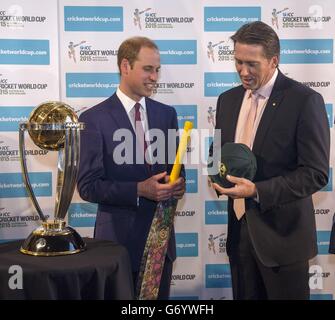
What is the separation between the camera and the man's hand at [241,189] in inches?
98.7

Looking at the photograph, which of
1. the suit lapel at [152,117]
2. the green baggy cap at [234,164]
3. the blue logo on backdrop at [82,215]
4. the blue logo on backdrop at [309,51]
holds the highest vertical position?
the blue logo on backdrop at [309,51]

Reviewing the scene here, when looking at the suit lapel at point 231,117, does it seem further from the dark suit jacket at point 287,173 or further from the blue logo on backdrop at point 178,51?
the blue logo on backdrop at point 178,51

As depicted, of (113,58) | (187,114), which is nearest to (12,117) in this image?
(113,58)

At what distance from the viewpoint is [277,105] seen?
8.38ft

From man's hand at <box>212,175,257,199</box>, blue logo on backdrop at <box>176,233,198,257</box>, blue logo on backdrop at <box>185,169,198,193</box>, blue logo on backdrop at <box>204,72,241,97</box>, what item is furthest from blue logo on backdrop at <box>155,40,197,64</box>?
blue logo on backdrop at <box>176,233,198,257</box>

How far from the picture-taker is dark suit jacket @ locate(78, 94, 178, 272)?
8.87 feet

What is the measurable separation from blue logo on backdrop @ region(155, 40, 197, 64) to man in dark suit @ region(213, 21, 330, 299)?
45cm

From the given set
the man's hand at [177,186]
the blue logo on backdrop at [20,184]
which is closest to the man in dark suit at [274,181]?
the man's hand at [177,186]

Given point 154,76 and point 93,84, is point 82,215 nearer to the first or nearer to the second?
point 93,84

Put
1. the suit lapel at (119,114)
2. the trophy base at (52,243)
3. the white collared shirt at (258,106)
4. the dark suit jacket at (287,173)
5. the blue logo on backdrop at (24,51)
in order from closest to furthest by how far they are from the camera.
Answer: the trophy base at (52,243) < the dark suit jacket at (287,173) < the white collared shirt at (258,106) < the suit lapel at (119,114) < the blue logo on backdrop at (24,51)

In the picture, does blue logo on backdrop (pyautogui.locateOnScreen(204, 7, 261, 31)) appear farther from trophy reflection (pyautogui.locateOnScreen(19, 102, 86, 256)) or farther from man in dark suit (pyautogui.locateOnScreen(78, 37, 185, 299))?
trophy reflection (pyautogui.locateOnScreen(19, 102, 86, 256))

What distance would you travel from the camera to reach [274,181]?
8.22ft

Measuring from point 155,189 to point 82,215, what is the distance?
0.71 metres

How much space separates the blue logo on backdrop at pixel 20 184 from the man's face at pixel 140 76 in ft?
2.43
